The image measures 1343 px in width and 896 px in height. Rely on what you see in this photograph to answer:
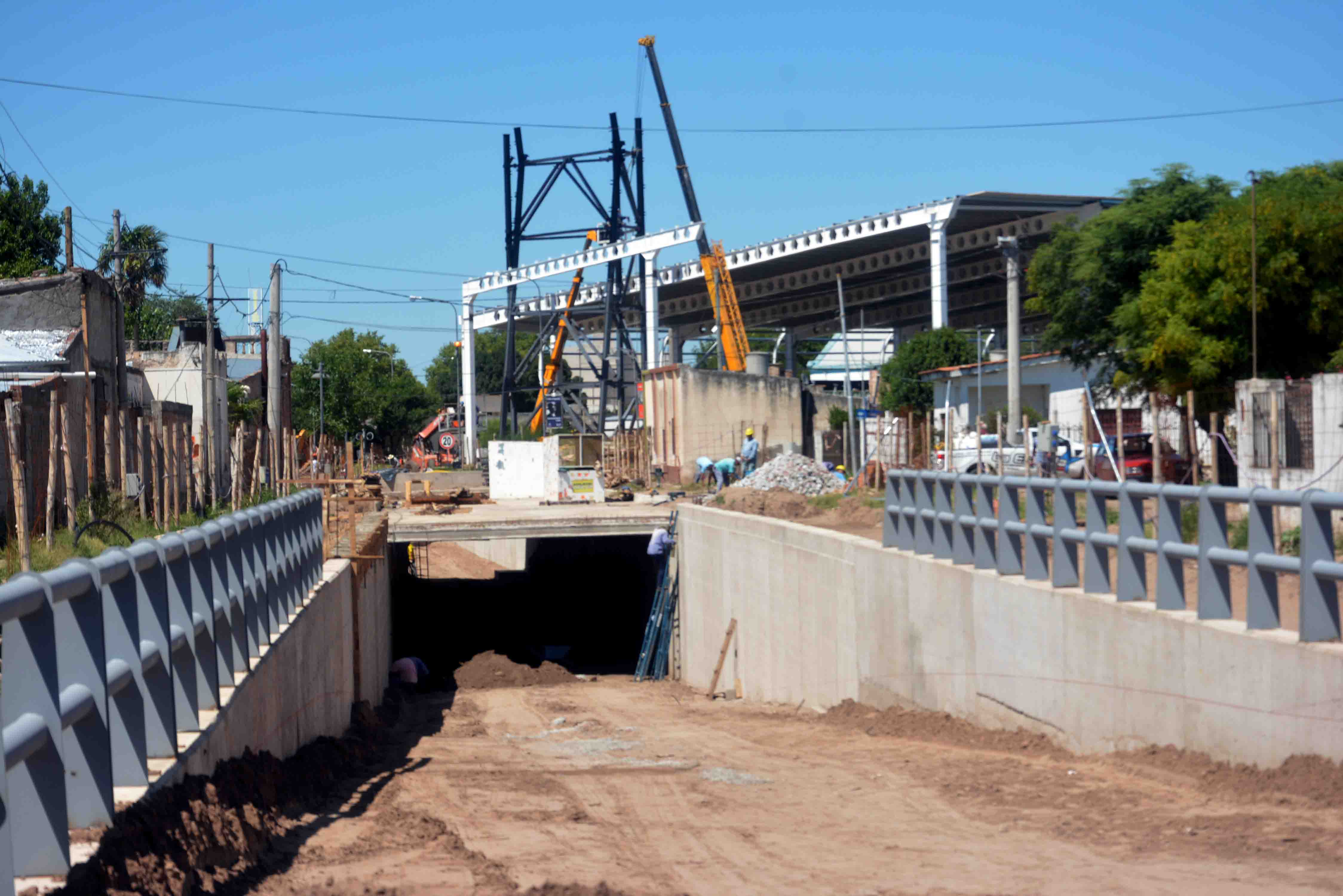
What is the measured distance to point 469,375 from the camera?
6253cm

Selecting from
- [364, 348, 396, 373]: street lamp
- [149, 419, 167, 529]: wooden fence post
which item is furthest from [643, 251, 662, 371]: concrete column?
[364, 348, 396, 373]: street lamp

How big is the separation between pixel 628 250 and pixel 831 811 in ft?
151

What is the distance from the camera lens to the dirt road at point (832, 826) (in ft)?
19.4

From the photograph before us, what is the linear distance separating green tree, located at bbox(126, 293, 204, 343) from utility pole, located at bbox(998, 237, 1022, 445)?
1152 inches

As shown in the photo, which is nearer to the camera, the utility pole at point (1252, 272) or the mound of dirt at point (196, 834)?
the mound of dirt at point (196, 834)

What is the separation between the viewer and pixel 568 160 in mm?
56438

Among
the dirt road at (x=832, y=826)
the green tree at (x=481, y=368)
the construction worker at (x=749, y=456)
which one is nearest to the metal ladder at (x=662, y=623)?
the construction worker at (x=749, y=456)

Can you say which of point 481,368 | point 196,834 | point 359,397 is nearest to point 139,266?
point 359,397

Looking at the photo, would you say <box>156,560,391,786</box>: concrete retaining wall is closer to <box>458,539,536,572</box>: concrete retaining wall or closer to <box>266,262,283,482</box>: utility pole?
<box>266,262,283,482</box>: utility pole

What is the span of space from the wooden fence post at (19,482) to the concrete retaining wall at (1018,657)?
28.5 ft

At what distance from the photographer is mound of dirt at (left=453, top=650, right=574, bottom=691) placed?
2509cm

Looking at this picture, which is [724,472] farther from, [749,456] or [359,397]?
[359,397]

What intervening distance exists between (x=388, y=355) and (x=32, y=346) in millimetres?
75265

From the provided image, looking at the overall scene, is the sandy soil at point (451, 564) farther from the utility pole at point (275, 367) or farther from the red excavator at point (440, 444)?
the utility pole at point (275, 367)
